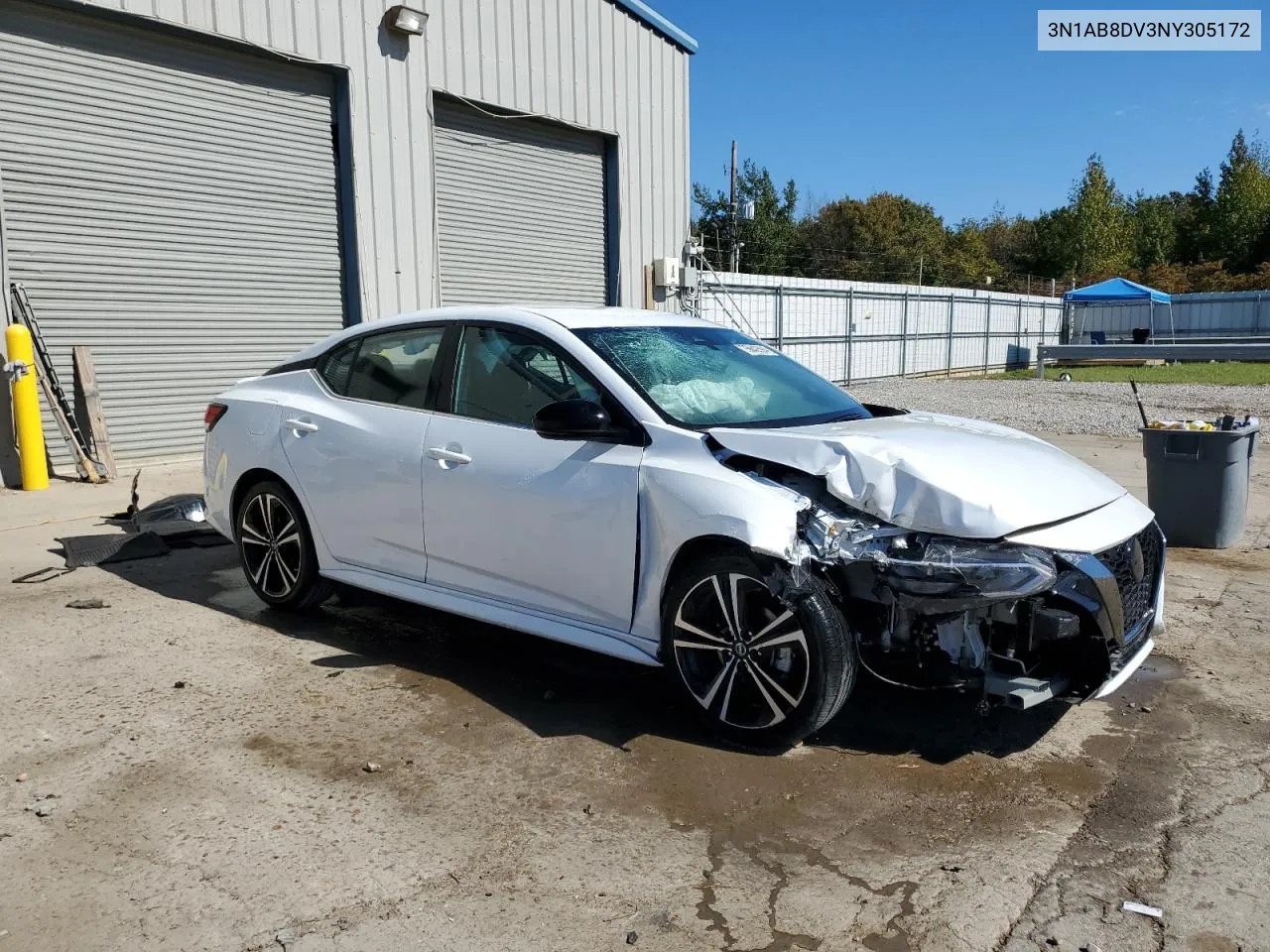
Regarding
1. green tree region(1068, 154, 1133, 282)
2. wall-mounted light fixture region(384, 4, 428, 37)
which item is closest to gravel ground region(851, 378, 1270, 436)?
wall-mounted light fixture region(384, 4, 428, 37)

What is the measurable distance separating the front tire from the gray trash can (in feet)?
14.5

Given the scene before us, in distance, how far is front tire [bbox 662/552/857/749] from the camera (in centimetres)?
354

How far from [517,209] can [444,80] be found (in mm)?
1902

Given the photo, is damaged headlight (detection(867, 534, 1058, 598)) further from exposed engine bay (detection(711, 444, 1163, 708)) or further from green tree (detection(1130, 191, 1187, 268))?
green tree (detection(1130, 191, 1187, 268))

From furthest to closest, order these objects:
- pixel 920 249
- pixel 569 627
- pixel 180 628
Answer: pixel 920 249 < pixel 180 628 < pixel 569 627

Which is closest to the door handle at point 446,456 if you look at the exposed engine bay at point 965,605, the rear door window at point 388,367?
the rear door window at point 388,367

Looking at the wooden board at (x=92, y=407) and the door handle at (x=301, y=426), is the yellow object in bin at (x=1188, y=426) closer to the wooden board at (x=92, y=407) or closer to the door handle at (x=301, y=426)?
the door handle at (x=301, y=426)

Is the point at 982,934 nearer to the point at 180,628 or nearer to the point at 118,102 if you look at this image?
the point at 180,628

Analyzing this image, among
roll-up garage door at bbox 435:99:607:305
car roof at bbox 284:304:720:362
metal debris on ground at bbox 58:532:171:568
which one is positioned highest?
roll-up garage door at bbox 435:99:607:305

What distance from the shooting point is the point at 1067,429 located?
45.9 feet

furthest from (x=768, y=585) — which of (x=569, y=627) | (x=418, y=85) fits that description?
(x=418, y=85)

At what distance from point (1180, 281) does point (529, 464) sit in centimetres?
5309

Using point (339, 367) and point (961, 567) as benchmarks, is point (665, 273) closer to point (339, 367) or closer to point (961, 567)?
point (339, 367)

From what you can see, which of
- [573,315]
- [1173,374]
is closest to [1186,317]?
[1173,374]
